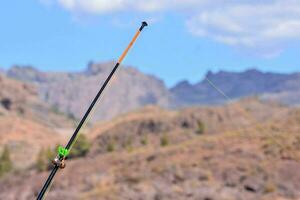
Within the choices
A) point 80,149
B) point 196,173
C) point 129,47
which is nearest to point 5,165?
point 80,149

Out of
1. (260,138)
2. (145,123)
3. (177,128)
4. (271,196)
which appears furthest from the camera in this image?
(145,123)

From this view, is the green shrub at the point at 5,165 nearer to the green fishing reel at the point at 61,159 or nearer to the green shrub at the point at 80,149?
the green shrub at the point at 80,149

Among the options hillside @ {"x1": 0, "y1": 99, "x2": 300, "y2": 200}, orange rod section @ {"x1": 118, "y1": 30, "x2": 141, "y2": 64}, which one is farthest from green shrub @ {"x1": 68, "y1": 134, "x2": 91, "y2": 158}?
orange rod section @ {"x1": 118, "y1": 30, "x2": 141, "y2": 64}

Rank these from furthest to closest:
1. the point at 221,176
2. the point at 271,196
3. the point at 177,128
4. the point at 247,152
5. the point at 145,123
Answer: the point at 145,123 → the point at 177,128 → the point at 247,152 → the point at 221,176 → the point at 271,196

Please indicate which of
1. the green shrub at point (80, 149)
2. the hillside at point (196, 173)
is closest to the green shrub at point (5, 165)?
the hillside at point (196, 173)

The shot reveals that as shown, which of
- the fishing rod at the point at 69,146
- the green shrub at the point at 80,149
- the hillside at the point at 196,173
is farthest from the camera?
the green shrub at the point at 80,149

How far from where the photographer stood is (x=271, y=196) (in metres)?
80.8

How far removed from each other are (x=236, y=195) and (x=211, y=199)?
11.3 ft

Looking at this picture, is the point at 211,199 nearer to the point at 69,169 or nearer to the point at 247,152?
the point at 247,152

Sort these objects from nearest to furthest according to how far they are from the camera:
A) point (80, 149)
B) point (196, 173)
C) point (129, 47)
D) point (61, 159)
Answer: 1. point (61, 159)
2. point (129, 47)
3. point (196, 173)
4. point (80, 149)

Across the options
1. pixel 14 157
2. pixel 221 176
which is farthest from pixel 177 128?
pixel 221 176

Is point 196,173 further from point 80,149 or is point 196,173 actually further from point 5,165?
point 80,149

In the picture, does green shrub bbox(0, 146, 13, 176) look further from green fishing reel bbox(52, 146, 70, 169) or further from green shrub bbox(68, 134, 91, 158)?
green fishing reel bbox(52, 146, 70, 169)

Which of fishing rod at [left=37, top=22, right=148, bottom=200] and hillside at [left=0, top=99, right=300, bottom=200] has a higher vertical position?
fishing rod at [left=37, top=22, right=148, bottom=200]
